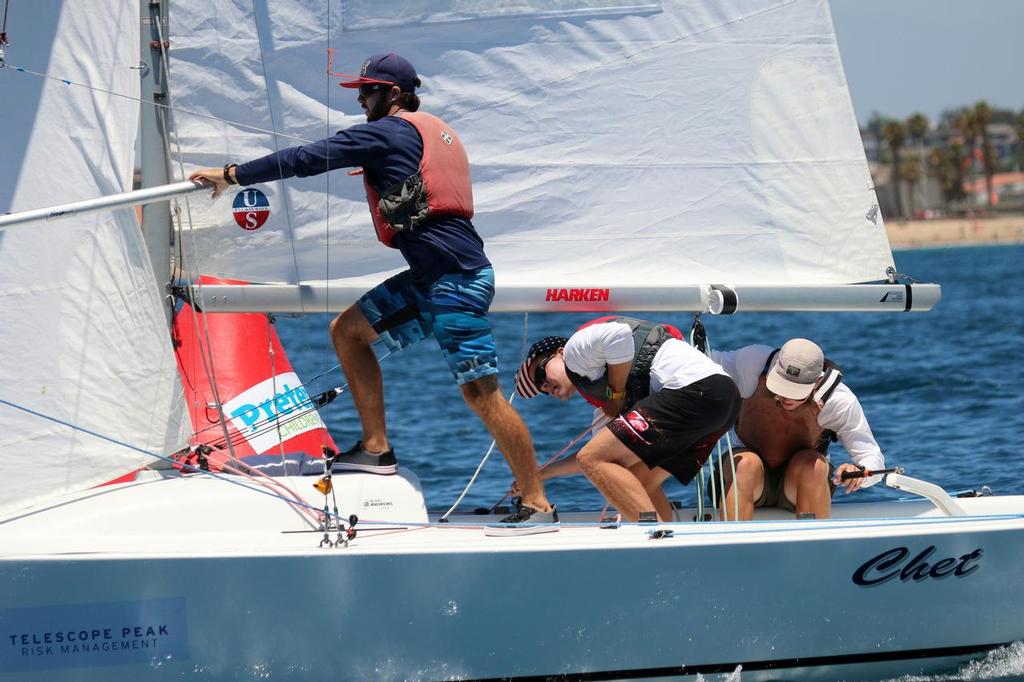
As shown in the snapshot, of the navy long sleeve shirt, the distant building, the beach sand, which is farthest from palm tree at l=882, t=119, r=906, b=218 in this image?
the navy long sleeve shirt

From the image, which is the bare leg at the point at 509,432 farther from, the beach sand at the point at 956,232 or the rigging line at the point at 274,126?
the beach sand at the point at 956,232

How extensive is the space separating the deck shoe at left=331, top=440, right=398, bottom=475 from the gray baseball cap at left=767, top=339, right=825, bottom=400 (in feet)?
4.45

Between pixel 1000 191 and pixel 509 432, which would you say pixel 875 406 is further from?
pixel 1000 191

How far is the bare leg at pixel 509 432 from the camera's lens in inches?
192

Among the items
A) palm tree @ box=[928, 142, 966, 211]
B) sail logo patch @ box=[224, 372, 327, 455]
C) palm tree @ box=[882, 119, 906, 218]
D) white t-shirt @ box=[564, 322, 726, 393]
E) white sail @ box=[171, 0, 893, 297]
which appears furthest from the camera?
palm tree @ box=[928, 142, 966, 211]

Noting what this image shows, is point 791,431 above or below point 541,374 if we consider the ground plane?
below

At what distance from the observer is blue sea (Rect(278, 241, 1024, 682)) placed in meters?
7.75

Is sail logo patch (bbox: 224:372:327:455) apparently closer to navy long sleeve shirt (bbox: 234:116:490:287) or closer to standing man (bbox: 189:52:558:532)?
standing man (bbox: 189:52:558:532)

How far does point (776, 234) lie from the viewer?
18.8ft

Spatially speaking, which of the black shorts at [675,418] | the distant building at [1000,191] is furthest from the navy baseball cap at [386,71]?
the distant building at [1000,191]

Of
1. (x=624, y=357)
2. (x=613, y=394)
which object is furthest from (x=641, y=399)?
(x=624, y=357)

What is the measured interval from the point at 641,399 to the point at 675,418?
23 cm

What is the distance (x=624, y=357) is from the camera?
4.97 metres

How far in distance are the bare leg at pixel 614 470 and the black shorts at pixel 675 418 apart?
35mm
